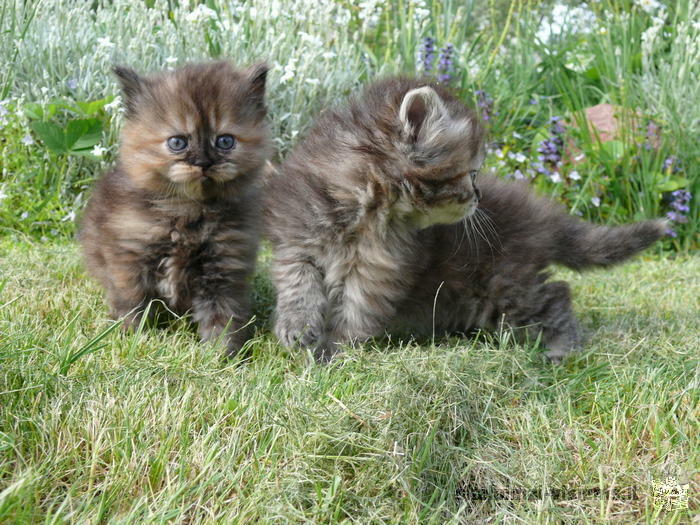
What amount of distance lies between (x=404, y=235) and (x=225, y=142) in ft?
2.57

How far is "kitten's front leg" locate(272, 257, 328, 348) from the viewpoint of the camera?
264 cm

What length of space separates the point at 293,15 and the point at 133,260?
11.1ft

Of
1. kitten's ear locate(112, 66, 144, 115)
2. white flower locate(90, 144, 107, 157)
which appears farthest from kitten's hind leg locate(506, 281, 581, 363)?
white flower locate(90, 144, 107, 157)

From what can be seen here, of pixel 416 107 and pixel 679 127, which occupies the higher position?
pixel 416 107


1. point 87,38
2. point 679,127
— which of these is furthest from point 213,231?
point 679,127

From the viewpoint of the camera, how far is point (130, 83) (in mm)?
2717

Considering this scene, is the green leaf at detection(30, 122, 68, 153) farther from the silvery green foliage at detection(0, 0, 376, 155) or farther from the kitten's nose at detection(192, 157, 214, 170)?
the kitten's nose at detection(192, 157, 214, 170)

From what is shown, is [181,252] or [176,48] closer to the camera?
[181,252]

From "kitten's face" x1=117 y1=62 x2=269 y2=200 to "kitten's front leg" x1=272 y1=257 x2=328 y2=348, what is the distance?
45cm

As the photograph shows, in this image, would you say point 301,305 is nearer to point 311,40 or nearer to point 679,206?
point 311,40

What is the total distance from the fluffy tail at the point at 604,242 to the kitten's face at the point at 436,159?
2.19 feet

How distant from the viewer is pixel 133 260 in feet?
8.91

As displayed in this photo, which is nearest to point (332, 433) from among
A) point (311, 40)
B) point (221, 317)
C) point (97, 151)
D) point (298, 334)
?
point (298, 334)

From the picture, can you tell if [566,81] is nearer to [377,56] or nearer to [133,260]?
[377,56]
